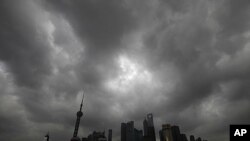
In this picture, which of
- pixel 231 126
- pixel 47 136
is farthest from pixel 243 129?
pixel 47 136

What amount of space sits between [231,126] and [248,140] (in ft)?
5.15

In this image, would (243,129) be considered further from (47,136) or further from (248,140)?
(47,136)

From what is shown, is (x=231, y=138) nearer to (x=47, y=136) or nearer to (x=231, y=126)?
(x=231, y=126)

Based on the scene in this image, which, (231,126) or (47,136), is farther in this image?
(47,136)

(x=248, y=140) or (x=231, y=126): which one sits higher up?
(x=231, y=126)

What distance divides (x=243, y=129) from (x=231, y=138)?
1.30m

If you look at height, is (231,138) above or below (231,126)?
Result: below

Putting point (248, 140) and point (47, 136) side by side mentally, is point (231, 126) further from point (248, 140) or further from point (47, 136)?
point (47, 136)

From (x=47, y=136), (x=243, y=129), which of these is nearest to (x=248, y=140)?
(x=243, y=129)

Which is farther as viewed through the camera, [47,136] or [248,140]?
[47,136]

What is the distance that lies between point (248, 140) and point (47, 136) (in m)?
174

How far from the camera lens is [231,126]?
50.5 feet

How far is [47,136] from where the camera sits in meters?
158

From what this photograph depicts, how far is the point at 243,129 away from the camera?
1491cm
